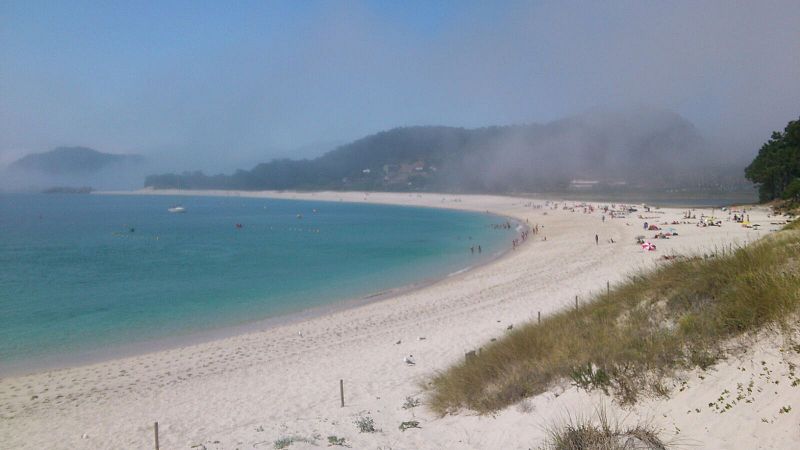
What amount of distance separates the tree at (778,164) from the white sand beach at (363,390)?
91.8 ft

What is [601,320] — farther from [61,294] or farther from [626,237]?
[626,237]

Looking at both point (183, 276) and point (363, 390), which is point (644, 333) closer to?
point (363, 390)

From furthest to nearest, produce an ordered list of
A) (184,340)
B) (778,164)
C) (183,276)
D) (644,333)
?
(778,164), (183,276), (184,340), (644,333)

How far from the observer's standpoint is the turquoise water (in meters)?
17.7

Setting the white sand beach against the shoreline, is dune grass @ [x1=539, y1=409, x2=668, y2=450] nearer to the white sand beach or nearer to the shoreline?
the white sand beach

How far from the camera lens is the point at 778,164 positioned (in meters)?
42.6

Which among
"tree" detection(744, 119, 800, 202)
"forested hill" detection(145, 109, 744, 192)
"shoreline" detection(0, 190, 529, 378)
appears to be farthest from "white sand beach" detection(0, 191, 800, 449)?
"forested hill" detection(145, 109, 744, 192)

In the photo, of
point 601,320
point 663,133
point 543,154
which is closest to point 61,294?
point 601,320

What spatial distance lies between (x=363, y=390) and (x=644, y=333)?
542 cm

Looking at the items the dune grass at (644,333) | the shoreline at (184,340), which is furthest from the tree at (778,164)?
the dune grass at (644,333)

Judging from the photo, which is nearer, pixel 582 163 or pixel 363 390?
pixel 363 390

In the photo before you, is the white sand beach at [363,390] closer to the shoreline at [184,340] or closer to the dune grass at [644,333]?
the dune grass at [644,333]

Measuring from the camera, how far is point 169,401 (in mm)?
10523

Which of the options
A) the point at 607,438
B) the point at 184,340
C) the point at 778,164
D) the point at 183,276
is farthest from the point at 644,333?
the point at 778,164
